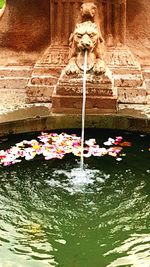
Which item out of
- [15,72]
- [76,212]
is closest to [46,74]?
[15,72]

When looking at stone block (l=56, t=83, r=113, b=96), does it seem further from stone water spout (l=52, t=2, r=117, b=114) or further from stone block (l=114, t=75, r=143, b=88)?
stone block (l=114, t=75, r=143, b=88)

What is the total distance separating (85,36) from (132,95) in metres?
1.16

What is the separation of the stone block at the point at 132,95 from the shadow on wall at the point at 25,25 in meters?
1.61

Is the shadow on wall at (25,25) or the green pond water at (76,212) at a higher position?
the shadow on wall at (25,25)

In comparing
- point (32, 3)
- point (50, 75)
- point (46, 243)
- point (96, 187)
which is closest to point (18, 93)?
point (50, 75)

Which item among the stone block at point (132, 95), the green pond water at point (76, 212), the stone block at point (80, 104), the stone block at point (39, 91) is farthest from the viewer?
the stone block at point (39, 91)

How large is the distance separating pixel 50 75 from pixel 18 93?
2.01 feet

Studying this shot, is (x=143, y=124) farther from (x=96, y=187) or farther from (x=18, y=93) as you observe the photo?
(x=18, y=93)

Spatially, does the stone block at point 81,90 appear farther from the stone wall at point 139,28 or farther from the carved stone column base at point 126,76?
the stone wall at point 139,28

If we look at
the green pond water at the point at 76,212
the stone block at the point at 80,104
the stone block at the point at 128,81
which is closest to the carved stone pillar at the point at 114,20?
the stone block at the point at 128,81

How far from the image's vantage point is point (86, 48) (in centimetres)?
705

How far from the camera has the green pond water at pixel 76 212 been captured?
3.98 meters

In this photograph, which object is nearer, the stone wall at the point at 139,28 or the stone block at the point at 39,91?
the stone block at the point at 39,91

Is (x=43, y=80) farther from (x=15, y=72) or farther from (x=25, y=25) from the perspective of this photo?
(x=25, y=25)
